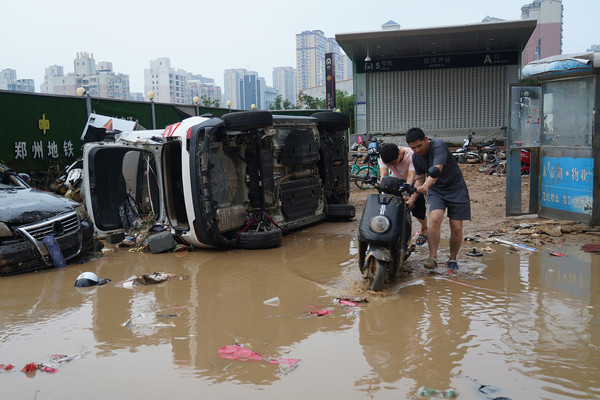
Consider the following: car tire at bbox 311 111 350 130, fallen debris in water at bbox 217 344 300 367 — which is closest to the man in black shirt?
fallen debris in water at bbox 217 344 300 367

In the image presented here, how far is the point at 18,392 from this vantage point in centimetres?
336

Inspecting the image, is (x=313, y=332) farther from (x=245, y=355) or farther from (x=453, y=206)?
(x=453, y=206)

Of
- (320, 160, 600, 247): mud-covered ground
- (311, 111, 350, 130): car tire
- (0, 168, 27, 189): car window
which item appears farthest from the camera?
(311, 111, 350, 130): car tire

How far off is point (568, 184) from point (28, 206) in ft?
26.1

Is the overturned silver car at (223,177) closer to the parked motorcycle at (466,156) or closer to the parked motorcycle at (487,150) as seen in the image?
the parked motorcycle at (487,150)

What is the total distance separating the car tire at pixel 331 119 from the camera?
9898mm

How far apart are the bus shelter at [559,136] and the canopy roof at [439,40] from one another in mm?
8785

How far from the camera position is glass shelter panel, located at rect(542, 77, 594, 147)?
829cm

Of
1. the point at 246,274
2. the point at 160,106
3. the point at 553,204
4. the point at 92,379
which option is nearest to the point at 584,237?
the point at 553,204

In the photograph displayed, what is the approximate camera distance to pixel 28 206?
6938 millimetres

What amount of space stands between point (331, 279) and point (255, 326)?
1741 millimetres

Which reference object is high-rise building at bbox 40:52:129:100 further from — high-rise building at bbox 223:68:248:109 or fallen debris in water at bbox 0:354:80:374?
fallen debris in water at bbox 0:354:80:374

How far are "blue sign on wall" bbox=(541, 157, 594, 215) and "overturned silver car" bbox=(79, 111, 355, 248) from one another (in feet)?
11.7

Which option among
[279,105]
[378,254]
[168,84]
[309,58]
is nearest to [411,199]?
[378,254]
